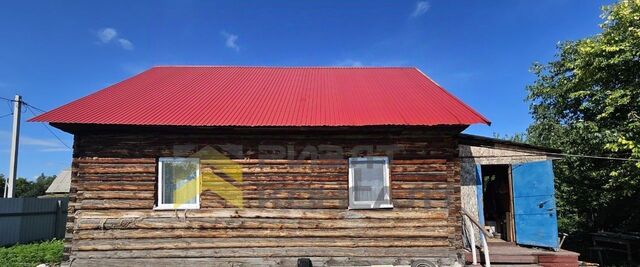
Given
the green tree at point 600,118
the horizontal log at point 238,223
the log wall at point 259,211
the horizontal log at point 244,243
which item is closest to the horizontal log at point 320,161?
the log wall at point 259,211

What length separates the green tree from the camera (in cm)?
1198

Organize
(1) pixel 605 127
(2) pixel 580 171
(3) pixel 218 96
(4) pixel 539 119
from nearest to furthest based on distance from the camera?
(3) pixel 218 96 < (1) pixel 605 127 < (2) pixel 580 171 < (4) pixel 539 119

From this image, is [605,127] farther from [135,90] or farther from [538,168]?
[135,90]

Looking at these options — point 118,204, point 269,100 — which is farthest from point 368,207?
point 118,204

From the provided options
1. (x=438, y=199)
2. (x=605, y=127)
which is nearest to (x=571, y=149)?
(x=605, y=127)

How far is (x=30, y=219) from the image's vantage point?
54.9 feet

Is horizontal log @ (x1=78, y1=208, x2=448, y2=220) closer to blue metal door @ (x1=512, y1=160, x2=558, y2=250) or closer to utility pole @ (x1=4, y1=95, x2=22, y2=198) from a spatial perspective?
blue metal door @ (x1=512, y1=160, x2=558, y2=250)

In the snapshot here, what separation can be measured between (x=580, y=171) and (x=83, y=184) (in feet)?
47.0

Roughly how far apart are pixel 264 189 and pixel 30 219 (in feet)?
40.1

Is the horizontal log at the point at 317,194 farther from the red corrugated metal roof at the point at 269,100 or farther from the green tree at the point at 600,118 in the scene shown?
the green tree at the point at 600,118

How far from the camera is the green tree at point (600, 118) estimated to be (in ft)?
39.3

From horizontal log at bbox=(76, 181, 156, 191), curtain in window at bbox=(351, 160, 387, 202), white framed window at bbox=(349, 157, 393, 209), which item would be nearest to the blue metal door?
white framed window at bbox=(349, 157, 393, 209)

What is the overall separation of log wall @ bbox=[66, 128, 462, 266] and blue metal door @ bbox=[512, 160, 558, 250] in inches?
80.6

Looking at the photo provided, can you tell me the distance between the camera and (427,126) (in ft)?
30.3
